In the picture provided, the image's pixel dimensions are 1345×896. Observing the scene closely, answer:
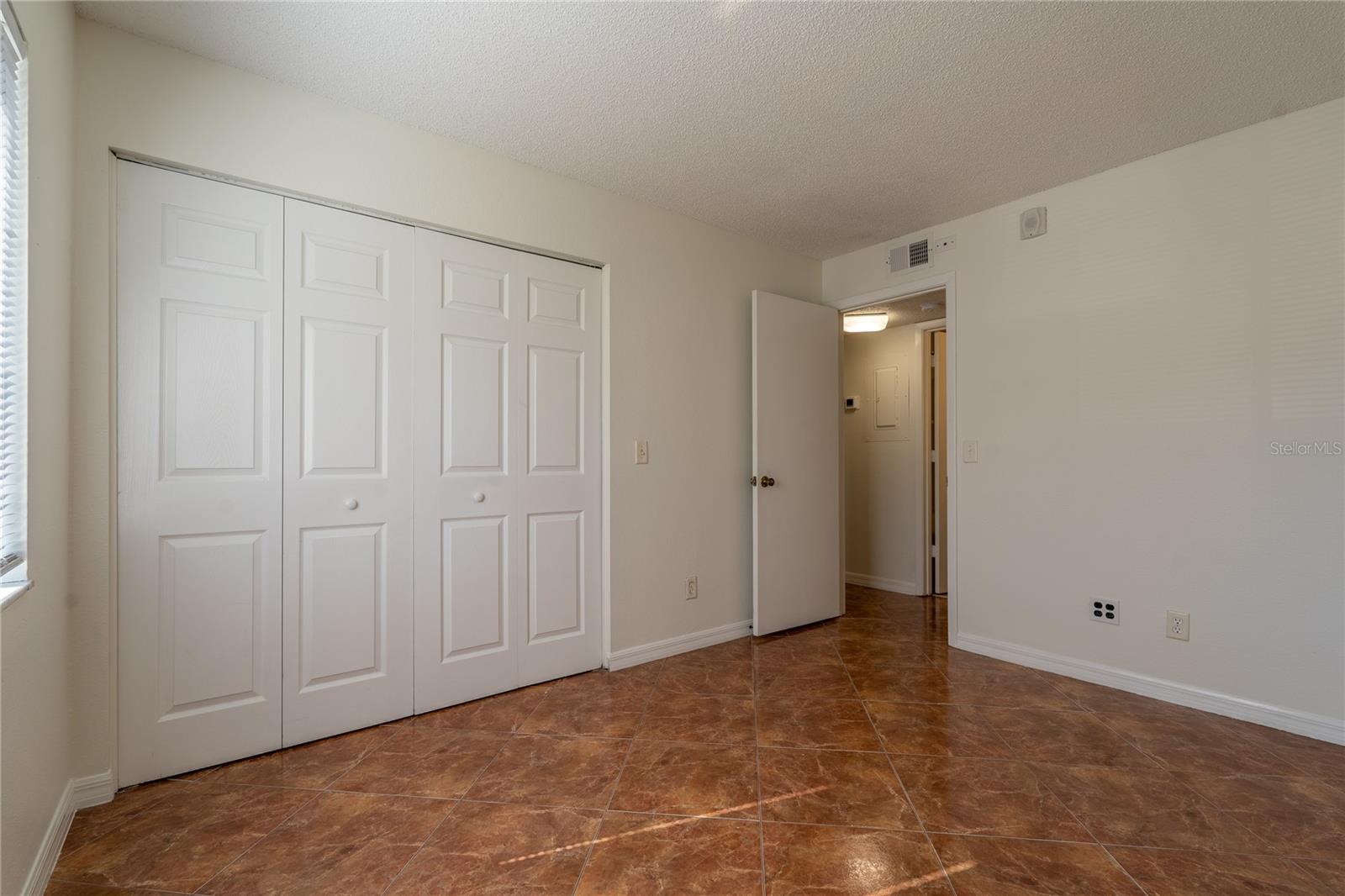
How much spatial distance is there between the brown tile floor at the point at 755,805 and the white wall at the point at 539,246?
→ 569 millimetres

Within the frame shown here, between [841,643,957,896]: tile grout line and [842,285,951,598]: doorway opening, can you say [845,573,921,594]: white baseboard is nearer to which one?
[842,285,951,598]: doorway opening

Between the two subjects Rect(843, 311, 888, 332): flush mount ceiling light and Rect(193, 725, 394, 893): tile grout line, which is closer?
Rect(193, 725, 394, 893): tile grout line

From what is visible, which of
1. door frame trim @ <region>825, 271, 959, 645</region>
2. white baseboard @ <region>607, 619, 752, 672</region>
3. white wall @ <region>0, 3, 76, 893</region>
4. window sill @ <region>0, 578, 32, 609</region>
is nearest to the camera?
window sill @ <region>0, 578, 32, 609</region>

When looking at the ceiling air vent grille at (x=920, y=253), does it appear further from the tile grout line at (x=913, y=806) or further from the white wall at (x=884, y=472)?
the tile grout line at (x=913, y=806)

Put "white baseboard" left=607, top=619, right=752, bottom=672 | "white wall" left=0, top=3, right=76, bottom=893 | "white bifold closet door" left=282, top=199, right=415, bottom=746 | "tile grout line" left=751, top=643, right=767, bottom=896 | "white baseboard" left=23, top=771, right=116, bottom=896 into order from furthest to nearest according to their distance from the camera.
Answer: "white baseboard" left=607, top=619, right=752, bottom=672 → "white bifold closet door" left=282, top=199, right=415, bottom=746 → "tile grout line" left=751, top=643, right=767, bottom=896 → "white baseboard" left=23, top=771, right=116, bottom=896 → "white wall" left=0, top=3, right=76, bottom=893

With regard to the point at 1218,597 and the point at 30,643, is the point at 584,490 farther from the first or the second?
the point at 1218,597

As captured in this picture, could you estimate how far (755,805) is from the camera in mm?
1849

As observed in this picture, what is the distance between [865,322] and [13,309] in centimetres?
415

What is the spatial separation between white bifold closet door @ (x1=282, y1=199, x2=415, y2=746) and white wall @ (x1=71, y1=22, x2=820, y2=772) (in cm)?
26

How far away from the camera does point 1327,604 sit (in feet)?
7.57

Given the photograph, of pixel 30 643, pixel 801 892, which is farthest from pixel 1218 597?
pixel 30 643

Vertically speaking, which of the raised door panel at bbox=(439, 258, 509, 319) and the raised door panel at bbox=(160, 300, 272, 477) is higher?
the raised door panel at bbox=(439, 258, 509, 319)

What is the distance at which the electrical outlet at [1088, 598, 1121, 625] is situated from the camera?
9.33ft

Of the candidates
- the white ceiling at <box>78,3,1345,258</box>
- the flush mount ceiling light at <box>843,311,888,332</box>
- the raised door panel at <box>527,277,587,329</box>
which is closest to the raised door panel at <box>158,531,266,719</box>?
the raised door panel at <box>527,277,587,329</box>
